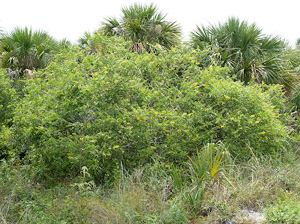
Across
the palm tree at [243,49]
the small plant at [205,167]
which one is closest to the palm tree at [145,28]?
the palm tree at [243,49]

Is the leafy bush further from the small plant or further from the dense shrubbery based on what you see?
the small plant

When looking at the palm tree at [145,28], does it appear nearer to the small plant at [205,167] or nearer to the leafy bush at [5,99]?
the leafy bush at [5,99]

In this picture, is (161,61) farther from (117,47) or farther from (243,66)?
(243,66)

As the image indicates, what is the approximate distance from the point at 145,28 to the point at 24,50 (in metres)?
4.60

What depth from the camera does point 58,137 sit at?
675 cm

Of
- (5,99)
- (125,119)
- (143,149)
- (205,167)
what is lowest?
(205,167)

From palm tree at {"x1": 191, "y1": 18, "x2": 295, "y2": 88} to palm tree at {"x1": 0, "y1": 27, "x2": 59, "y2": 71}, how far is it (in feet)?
18.1

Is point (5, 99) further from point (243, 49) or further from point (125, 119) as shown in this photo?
point (243, 49)

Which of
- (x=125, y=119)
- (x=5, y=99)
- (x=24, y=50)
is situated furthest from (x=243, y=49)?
(x=24, y=50)

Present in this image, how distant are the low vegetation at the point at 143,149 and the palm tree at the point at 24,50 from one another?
16.8 feet

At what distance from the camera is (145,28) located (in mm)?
12461

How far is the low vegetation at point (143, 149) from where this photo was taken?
5281 mm

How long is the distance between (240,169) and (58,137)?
354 centimetres

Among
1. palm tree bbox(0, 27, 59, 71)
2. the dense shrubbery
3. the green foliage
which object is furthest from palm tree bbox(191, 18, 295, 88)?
the green foliage
